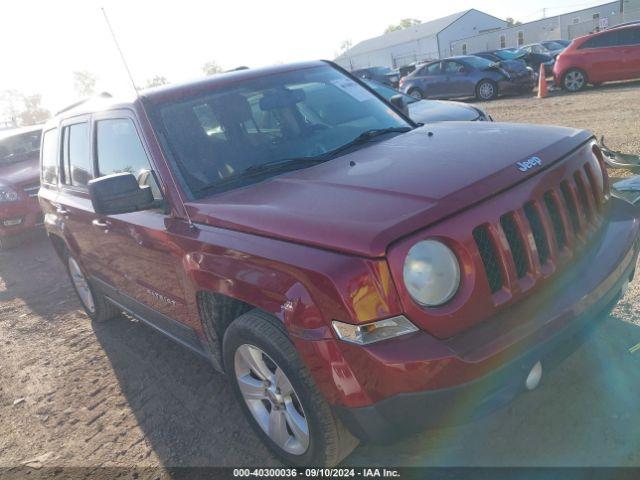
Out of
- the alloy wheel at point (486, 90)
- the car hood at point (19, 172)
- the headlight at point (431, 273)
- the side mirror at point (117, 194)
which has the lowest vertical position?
the alloy wheel at point (486, 90)

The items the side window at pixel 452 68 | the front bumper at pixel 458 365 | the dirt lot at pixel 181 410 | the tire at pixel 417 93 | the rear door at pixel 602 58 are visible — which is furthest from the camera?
the tire at pixel 417 93

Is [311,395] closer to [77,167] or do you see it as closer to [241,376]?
[241,376]

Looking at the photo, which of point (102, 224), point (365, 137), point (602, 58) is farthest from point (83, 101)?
point (602, 58)

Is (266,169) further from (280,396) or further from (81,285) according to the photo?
(81,285)

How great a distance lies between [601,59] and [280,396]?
14760 millimetres

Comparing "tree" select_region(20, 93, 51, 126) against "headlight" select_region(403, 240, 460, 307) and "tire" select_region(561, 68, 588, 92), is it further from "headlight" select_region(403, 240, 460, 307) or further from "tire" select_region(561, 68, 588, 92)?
"headlight" select_region(403, 240, 460, 307)

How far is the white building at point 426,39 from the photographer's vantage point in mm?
58875

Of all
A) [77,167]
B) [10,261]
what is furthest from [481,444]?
[10,261]

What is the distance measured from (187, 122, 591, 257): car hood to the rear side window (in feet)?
2.23

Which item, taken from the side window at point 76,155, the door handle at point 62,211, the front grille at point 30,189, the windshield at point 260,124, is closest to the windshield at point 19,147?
the front grille at point 30,189

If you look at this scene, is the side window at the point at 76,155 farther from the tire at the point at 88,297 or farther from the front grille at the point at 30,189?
the front grille at the point at 30,189

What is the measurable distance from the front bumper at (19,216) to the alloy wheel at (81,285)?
4.31 meters

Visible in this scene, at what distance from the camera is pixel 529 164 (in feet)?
7.56

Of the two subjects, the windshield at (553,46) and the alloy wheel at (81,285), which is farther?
the windshield at (553,46)
